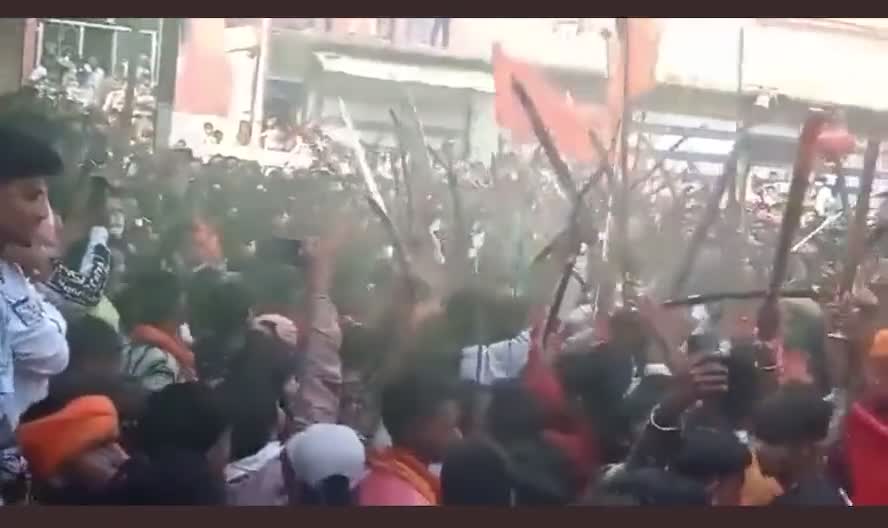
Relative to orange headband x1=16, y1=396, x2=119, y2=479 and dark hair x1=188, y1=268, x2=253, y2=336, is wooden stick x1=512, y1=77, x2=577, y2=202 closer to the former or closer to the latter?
dark hair x1=188, y1=268, x2=253, y2=336

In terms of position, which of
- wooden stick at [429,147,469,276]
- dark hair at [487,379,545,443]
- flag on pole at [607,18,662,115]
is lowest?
dark hair at [487,379,545,443]

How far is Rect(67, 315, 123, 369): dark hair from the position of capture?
363 centimetres

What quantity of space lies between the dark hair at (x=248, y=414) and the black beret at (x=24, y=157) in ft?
2.63

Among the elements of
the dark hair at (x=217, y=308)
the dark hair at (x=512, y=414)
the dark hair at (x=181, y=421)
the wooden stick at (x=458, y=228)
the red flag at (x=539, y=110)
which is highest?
the red flag at (x=539, y=110)

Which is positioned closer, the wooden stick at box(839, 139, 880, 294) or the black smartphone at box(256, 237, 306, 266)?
the black smartphone at box(256, 237, 306, 266)

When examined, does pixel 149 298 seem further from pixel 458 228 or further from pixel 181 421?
pixel 458 228

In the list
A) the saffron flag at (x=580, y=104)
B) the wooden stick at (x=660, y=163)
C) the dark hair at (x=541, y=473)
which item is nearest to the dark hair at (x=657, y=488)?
the dark hair at (x=541, y=473)

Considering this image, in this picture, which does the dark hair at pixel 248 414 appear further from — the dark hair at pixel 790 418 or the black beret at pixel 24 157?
the dark hair at pixel 790 418

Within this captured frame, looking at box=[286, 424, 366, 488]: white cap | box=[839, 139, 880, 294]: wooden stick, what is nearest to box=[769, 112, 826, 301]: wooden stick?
→ box=[839, 139, 880, 294]: wooden stick

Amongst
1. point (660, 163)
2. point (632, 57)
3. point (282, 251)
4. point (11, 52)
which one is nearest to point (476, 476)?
point (282, 251)

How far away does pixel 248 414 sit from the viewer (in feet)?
12.0

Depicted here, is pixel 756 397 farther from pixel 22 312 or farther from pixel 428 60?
pixel 22 312

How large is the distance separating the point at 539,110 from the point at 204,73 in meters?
0.98

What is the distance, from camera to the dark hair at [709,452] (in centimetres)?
375
